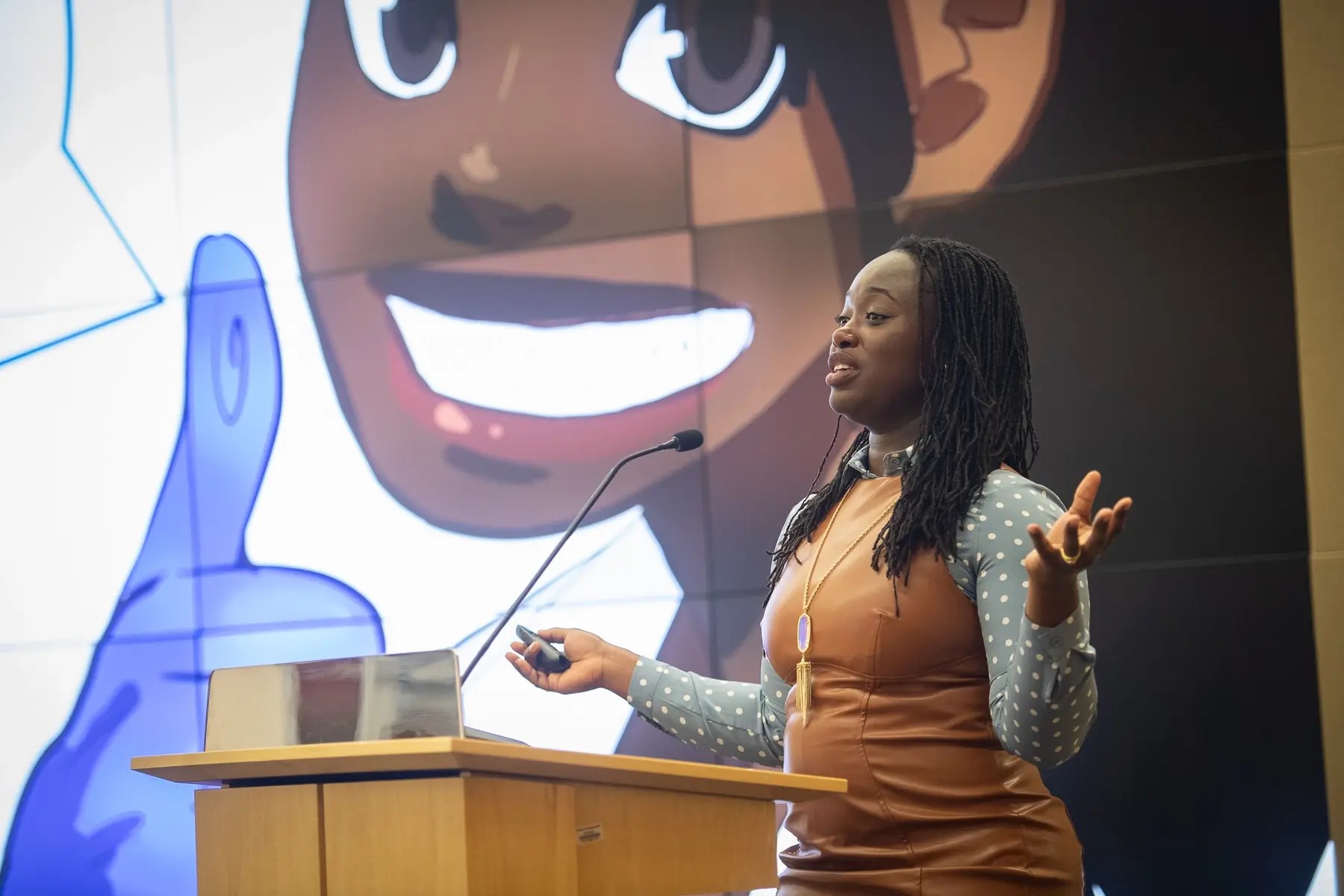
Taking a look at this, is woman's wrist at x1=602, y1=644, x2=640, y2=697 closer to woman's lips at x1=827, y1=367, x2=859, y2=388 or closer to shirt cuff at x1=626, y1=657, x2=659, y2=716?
shirt cuff at x1=626, y1=657, x2=659, y2=716

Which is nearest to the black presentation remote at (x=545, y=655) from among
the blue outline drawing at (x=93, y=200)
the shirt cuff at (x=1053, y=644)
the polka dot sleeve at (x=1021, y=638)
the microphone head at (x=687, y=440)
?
Answer: the microphone head at (x=687, y=440)

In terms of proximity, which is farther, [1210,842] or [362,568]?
[362,568]

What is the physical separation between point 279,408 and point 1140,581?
7.23 feet

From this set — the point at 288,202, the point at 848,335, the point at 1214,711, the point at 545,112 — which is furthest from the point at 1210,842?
the point at 288,202

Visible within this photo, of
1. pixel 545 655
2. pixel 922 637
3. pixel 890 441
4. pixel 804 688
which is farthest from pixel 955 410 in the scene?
pixel 545 655

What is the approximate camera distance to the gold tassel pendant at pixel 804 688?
1872mm

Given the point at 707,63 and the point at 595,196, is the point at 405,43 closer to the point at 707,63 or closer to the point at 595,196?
the point at 595,196

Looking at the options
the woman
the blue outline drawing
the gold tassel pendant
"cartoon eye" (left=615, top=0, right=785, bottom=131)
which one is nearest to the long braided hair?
the woman

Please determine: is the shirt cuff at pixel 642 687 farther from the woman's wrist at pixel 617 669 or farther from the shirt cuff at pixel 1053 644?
the shirt cuff at pixel 1053 644

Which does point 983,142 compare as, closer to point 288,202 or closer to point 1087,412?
point 1087,412

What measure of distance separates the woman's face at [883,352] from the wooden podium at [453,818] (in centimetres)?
65

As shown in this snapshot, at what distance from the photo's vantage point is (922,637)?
1802 mm

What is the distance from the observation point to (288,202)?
3686mm

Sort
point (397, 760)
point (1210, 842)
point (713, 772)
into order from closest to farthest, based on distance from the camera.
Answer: point (397, 760) → point (713, 772) → point (1210, 842)
